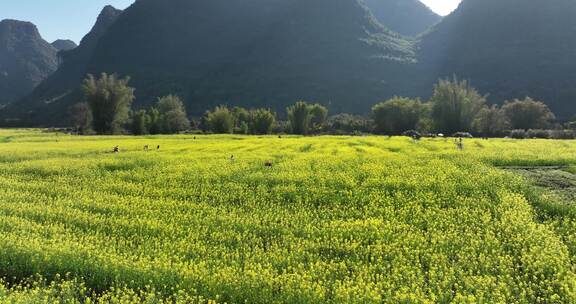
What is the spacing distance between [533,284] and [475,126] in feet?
245

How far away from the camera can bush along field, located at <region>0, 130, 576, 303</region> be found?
9688mm

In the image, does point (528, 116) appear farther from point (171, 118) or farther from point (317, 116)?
point (171, 118)

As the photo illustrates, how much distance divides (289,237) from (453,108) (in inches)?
2808

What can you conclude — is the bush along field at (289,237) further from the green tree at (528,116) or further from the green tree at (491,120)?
the green tree at (528,116)

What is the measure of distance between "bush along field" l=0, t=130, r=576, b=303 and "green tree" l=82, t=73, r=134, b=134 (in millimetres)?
66985

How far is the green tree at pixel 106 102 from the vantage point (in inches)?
3327

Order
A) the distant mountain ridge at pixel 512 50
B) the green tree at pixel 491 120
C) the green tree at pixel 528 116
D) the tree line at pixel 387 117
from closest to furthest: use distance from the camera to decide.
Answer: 1. the tree line at pixel 387 117
2. the green tree at pixel 491 120
3. the green tree at pixel 528 116
4. the distant mountain ridge at pixel 512 50

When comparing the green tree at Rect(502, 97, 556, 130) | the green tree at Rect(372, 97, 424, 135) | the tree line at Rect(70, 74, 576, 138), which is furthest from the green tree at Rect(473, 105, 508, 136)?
the green tree at Rect(372, 97, 424, 135)

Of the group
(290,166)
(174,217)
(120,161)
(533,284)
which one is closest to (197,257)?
(174,217)

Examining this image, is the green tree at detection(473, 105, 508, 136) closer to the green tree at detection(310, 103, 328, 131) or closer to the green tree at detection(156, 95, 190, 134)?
the green tree at detection(310, 103, 328, 131)

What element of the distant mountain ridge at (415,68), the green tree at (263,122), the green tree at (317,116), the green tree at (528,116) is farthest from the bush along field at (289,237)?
the distant mountain ridge at (415,68)

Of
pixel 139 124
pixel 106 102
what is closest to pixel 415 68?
pixel 139 124

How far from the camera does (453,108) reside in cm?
7675

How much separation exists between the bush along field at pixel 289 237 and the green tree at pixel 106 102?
220ft
